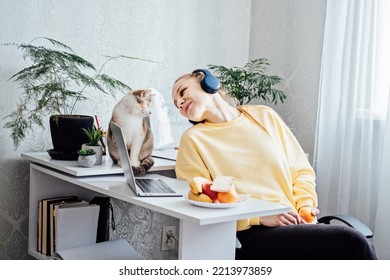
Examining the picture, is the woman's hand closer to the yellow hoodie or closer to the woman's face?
the yellow hoodie

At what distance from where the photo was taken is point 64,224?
6.52 ft

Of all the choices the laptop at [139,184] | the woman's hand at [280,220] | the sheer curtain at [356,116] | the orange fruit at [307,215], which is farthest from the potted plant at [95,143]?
the sheer curtain at [356,116]

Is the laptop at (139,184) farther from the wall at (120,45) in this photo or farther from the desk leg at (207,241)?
the wall at (120,45)

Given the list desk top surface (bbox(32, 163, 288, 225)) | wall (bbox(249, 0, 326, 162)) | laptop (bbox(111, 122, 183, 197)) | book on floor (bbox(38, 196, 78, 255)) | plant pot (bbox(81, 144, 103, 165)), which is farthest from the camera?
wall (bbox(249, 0, 326, 162))

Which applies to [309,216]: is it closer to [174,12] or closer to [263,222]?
[263,222]

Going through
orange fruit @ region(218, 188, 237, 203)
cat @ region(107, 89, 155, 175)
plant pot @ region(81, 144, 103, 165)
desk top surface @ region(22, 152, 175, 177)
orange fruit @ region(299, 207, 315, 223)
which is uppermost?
cat @ region(107, 89, 155, 175)

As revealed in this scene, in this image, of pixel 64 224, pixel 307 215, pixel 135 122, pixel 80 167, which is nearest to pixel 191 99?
pixel 135 122

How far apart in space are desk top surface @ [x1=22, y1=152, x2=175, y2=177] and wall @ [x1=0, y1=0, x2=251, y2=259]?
0.17 m

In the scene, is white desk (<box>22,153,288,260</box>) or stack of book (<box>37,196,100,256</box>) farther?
stack of book (<box>37,196,100,256</box>)

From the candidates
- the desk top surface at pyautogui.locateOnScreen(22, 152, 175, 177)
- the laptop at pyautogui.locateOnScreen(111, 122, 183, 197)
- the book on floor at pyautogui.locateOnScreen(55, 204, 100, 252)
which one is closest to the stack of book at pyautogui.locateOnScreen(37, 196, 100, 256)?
the book on floor at pyautogui.locateOnScreen(55, 204, 100, 252)

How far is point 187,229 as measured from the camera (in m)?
1.35

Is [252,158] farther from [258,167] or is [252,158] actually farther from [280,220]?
[280,220]

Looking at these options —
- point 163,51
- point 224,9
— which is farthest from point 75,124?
point 224,9

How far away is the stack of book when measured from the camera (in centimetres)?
199
